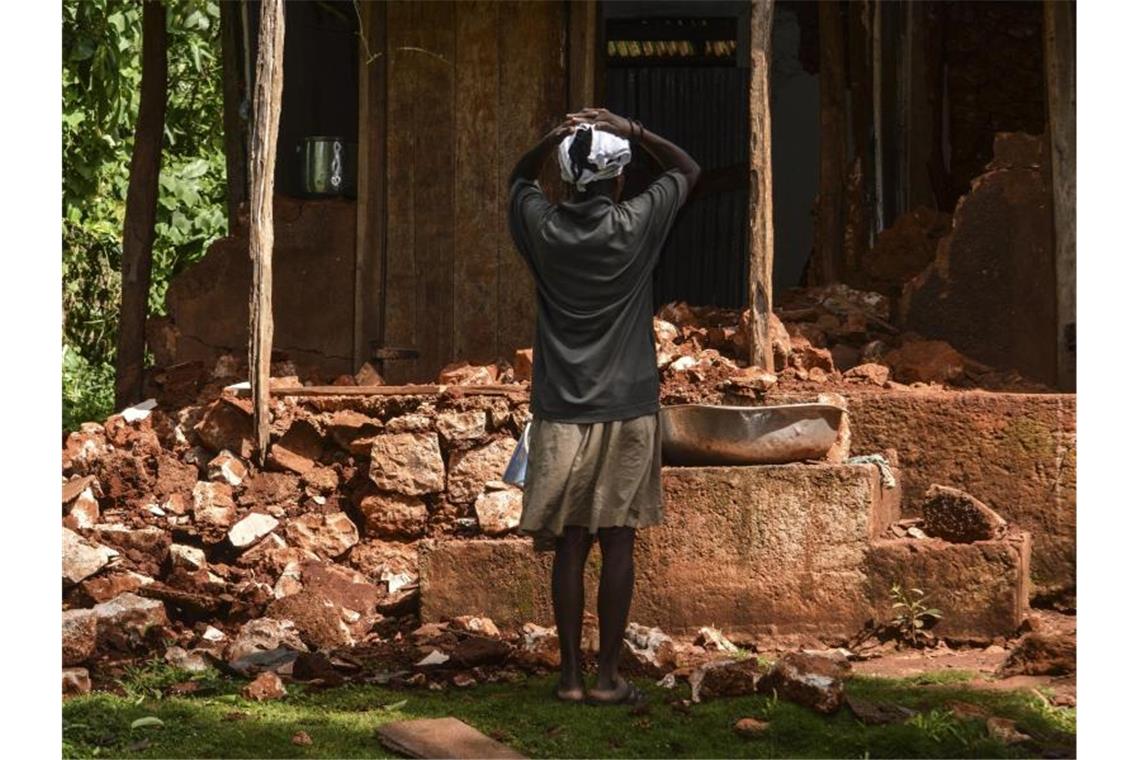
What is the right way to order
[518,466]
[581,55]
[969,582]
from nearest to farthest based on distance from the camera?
[518,466], [969,582], [581,55]

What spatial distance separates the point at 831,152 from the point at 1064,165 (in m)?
2.00

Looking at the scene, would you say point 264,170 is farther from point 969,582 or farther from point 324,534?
point 969,582

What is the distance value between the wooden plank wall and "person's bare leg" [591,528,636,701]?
11.9 feet

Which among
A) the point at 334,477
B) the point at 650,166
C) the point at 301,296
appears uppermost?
the point at 650,166

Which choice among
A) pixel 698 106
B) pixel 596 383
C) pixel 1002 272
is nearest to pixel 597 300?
pixel 596 383

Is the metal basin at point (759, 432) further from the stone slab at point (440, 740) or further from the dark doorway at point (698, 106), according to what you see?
the dark doorway at point (698, 106)

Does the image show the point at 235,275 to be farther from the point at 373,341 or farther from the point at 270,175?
the point at 270,175

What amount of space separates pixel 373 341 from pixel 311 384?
1.61 feet

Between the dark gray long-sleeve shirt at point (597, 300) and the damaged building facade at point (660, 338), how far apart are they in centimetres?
115

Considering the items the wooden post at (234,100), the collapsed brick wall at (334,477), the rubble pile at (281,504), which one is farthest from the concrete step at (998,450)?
the wooden post at (234,100)

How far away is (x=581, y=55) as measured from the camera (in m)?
9.74

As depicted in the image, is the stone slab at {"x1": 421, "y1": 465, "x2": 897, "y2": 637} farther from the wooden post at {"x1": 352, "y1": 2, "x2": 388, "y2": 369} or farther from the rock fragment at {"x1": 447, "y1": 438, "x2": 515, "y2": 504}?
the wooden post at {"x1": 352, "y1": 2, "x2": 388, "y2": 369}

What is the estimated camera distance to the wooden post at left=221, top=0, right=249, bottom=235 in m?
10.9

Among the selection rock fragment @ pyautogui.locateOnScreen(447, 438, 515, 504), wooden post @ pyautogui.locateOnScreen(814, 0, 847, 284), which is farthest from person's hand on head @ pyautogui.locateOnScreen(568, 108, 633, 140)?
wooden post @ pyautogui.locateOnScreen(814, 0, 847, 284)
